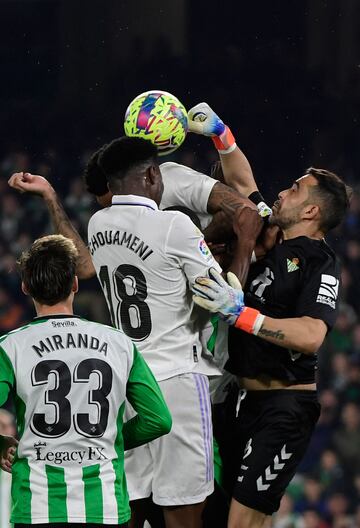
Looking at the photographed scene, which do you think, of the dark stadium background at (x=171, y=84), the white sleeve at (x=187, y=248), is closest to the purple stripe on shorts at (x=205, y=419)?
the white sleeve at (x=187, y=248)

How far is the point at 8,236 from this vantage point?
12.7 metres

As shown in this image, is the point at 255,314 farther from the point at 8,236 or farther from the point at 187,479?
the point at 8,236

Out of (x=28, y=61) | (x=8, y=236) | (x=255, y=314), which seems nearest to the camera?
(x=255, y=314)

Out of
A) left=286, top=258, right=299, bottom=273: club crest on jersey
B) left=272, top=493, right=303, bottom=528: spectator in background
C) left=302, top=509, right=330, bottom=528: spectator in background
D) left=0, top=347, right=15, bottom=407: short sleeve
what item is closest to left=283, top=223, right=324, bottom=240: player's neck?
left=286, top=258, right=299, bottom=273: club crest on jersey

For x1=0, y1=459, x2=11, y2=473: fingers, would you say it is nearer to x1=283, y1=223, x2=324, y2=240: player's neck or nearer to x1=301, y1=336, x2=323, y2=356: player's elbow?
x1=301, y1=336, x2=323, y2=356: player's elbow

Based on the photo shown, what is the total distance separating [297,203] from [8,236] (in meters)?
8.69

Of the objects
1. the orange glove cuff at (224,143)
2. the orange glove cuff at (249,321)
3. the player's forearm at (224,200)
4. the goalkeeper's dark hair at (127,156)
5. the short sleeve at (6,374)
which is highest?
the goalkeeper's dark hair at (127,156)

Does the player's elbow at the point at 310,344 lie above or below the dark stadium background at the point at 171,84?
above

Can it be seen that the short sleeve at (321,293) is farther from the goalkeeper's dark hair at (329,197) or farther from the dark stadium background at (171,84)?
the dark stadium background at (171,84)

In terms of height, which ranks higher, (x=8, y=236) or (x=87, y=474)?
(x=87, y=474)

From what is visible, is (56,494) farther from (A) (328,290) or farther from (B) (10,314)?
(B) (10,314)

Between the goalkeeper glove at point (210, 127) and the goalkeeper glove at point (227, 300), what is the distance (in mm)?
759

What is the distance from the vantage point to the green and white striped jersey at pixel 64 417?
3535 mm

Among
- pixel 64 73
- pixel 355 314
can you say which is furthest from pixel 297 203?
pixel 64 73
